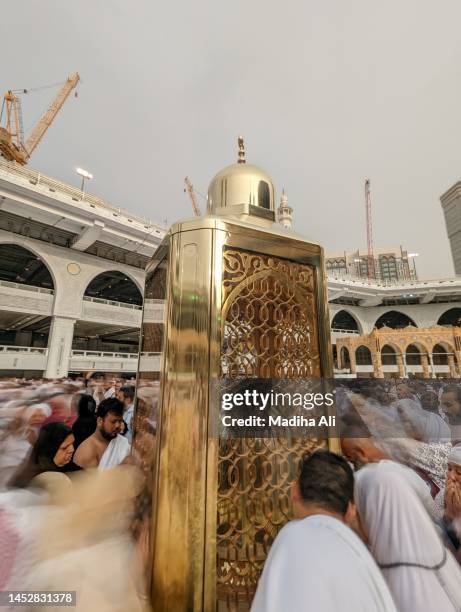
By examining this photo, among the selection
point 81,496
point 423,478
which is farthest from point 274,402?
point 81,496

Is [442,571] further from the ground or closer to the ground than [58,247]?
closer to the ground

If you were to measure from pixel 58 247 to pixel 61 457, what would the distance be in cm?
1143

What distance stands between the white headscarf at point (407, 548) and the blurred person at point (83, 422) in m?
1.49

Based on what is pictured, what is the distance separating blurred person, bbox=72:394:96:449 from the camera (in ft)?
5.36

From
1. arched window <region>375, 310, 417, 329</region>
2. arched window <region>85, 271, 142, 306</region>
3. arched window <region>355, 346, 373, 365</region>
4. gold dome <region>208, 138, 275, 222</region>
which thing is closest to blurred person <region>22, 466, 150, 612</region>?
gold dome <region>208, 138, 275, 222</region>

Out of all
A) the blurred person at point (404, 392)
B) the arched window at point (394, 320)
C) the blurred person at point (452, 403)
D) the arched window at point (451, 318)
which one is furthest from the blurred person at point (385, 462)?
the arched window at point (451, 318)

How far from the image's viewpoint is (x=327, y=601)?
→ 0.48 meters

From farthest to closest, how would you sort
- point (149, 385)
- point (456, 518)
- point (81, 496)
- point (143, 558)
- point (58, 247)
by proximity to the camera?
point (58, 247) < point (149, 385) < point (81, 496) < point (143, 558) < point (456, 518)

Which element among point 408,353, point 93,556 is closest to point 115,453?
point 93,556

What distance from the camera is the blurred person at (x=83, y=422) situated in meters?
1.63

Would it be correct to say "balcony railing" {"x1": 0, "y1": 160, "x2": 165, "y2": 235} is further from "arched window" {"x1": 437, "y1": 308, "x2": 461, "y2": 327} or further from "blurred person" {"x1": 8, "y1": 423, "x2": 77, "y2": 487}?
"arched window" {"x1": 437, "y1": 308, "x2": 461, "y2": 327}

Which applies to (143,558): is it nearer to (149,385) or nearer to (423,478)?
(149,385)

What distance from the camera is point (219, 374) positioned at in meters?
0.97

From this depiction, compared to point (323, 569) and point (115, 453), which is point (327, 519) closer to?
point (323, 569)
